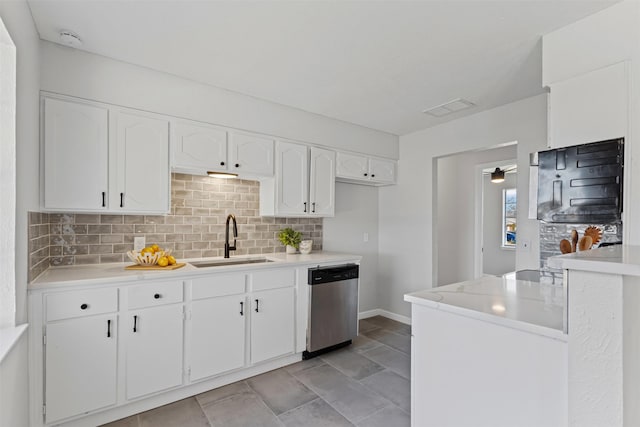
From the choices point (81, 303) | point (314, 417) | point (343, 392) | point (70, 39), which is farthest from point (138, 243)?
point (343, 392)

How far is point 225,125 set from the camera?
2764mm

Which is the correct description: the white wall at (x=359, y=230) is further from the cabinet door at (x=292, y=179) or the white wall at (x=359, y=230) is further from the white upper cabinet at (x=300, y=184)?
the cabinet door at (x=292, y=179)

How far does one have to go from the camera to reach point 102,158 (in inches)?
87.7

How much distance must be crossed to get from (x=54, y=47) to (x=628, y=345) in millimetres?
3320

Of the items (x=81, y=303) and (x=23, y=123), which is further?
(x=81, y=303)

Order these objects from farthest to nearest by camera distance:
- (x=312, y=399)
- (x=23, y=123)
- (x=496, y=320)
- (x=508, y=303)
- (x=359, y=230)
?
(x=359, y=230) → (x=312, y=399) → (x=23, y=123) → (x=508, y=303) → (x=496, y=320)

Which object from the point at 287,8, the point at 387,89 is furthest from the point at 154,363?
the point at 387,89

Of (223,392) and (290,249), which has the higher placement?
(290,249)

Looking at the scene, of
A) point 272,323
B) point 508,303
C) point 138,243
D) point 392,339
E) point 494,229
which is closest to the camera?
point 508,303

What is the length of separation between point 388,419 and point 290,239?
189cm

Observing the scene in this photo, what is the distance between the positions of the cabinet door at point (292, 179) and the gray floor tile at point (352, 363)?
4.84ft

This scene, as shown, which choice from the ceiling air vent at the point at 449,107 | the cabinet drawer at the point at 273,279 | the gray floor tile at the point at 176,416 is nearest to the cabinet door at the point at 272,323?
the cabinet drawer at the point at 273,279

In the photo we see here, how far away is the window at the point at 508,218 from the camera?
640 centimetres

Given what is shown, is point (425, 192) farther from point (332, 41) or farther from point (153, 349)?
point (153, 349)
